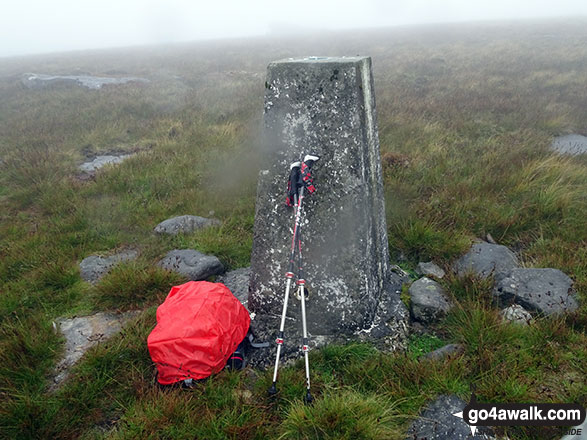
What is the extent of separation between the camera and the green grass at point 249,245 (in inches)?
97.4

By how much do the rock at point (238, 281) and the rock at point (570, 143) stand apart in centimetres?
653

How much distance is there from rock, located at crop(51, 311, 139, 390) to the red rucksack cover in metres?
0.71

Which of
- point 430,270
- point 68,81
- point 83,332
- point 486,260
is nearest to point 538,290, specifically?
point 486,260

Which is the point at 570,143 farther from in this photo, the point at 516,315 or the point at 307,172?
the point at 307,172

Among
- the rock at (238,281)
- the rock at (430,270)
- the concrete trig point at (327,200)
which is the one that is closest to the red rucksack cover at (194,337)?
the concrete trig point at (327,200)

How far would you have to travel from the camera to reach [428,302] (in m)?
3.40

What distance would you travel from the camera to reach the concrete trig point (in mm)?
2943

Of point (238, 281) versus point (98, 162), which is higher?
point (98, 162)

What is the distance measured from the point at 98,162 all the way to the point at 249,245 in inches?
241

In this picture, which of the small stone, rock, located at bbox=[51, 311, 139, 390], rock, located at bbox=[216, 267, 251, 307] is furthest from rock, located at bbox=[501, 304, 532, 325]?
rock, located at bbox=[51, 311, 139, 390]

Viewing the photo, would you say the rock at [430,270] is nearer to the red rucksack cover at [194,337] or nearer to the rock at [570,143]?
the red rucksack cover at [194,337]

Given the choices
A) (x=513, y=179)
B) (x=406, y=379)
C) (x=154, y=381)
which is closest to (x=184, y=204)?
(x=154, y=381)

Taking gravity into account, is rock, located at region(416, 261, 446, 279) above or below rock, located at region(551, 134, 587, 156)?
below

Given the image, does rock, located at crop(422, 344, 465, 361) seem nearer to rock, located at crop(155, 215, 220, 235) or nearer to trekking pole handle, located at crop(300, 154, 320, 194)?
trekking pole handle, located at crop(300, 154, 320, 194)
